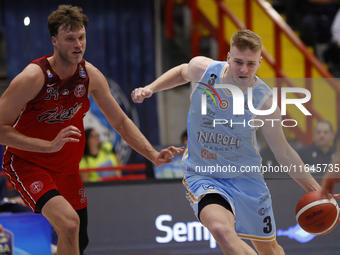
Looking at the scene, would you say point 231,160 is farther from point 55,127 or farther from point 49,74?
point 49,74

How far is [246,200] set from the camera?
3.93 meters

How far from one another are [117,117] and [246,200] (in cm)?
120

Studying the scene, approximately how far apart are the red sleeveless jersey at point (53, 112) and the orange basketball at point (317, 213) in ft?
5.84

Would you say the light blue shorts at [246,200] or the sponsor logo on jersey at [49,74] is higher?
the sponsor logo on jersey at [49,74]

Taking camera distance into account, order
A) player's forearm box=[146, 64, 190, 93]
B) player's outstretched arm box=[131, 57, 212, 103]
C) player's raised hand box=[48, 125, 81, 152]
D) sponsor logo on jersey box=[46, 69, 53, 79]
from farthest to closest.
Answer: player's forearm box=[146, 64, 190, 93], player's outstretched arm box=[131, 57, 212, 103], sponsor logo on jersey box=[46, 69, 53, 79], player's raised hand box=[48, 125, 81, 152]

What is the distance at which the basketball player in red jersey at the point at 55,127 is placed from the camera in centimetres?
370

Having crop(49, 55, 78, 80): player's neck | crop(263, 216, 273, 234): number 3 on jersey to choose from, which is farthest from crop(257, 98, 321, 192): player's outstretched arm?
crop(49, 55, 78, 80): player's neck

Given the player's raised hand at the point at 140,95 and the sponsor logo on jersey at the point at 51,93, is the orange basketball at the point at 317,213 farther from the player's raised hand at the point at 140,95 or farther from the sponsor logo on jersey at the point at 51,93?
the sponsor logo on jersey at the point at 51,93

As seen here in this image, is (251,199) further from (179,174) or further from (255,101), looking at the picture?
(179,174)

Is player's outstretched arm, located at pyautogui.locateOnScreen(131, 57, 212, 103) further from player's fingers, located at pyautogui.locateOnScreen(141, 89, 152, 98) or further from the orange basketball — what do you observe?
the orange basketball

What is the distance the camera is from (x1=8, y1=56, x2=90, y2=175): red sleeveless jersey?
3869 millimetres

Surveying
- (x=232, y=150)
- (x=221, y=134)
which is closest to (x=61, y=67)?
(x=221, y=134)

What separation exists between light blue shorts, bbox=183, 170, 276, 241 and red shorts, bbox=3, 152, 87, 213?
2.79 feet

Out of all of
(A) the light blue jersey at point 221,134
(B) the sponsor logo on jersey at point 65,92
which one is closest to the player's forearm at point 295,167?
(A) the light blue jersey at point 221,134
